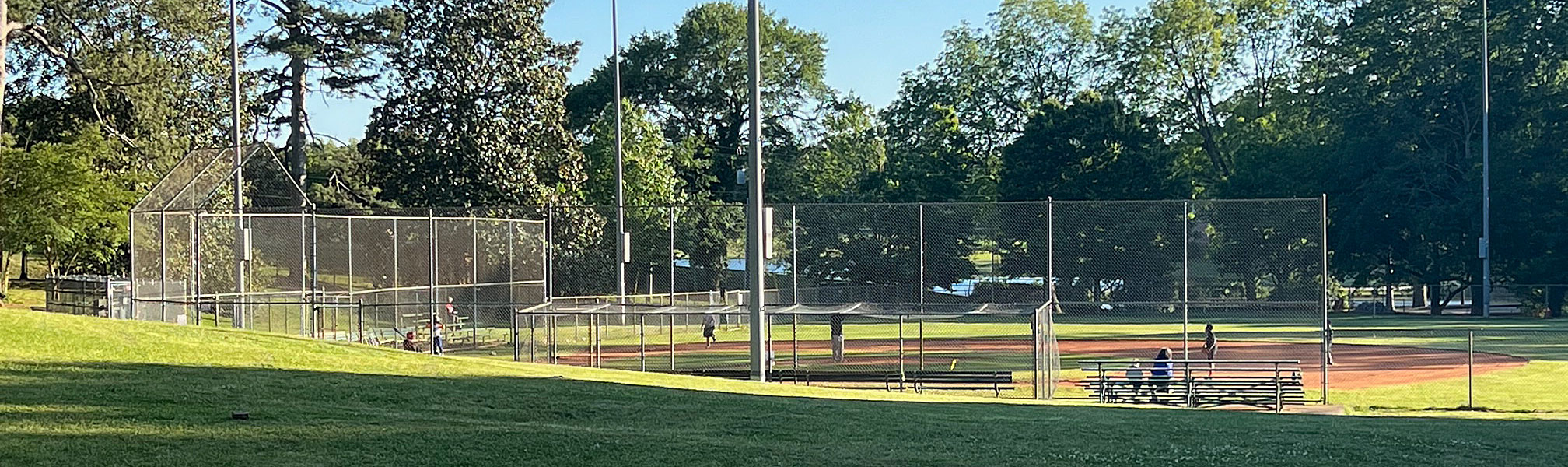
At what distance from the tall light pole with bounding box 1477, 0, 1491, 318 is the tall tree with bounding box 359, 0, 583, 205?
33.8 metres

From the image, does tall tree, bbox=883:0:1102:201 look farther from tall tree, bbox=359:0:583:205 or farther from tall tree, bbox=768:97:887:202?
tall tree, bbox=359:0:583:205

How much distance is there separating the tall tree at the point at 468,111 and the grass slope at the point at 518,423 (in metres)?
32.0

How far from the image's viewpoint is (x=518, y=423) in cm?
1101

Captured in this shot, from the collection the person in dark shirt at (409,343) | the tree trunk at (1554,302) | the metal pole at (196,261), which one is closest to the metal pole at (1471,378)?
the person in dark shirt at (409,343)

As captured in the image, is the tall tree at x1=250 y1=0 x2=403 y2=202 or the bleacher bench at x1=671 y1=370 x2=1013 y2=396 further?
the tall tree at x1=250 y1=0 x2=403 y2=202

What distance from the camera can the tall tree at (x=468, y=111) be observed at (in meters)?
47.9

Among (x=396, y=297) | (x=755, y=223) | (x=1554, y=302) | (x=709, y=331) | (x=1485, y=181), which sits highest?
(x=1485, y=181)

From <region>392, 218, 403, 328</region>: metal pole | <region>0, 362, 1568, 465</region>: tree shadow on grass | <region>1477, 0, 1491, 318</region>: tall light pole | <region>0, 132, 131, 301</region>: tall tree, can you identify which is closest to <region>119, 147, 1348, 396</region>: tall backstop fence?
<region>392, 218, 403, 328</region>: metal pole

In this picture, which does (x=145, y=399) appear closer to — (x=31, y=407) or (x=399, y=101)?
(x=31, y=407)

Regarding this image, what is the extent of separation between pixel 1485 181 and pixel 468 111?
36.7 meters

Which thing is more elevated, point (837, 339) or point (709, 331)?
point (837, 339)

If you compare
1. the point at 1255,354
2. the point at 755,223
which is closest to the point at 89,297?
the point at 755,223

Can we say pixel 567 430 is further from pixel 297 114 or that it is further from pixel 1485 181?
pixel 1485 181

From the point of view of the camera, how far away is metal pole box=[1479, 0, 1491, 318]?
170 feet
